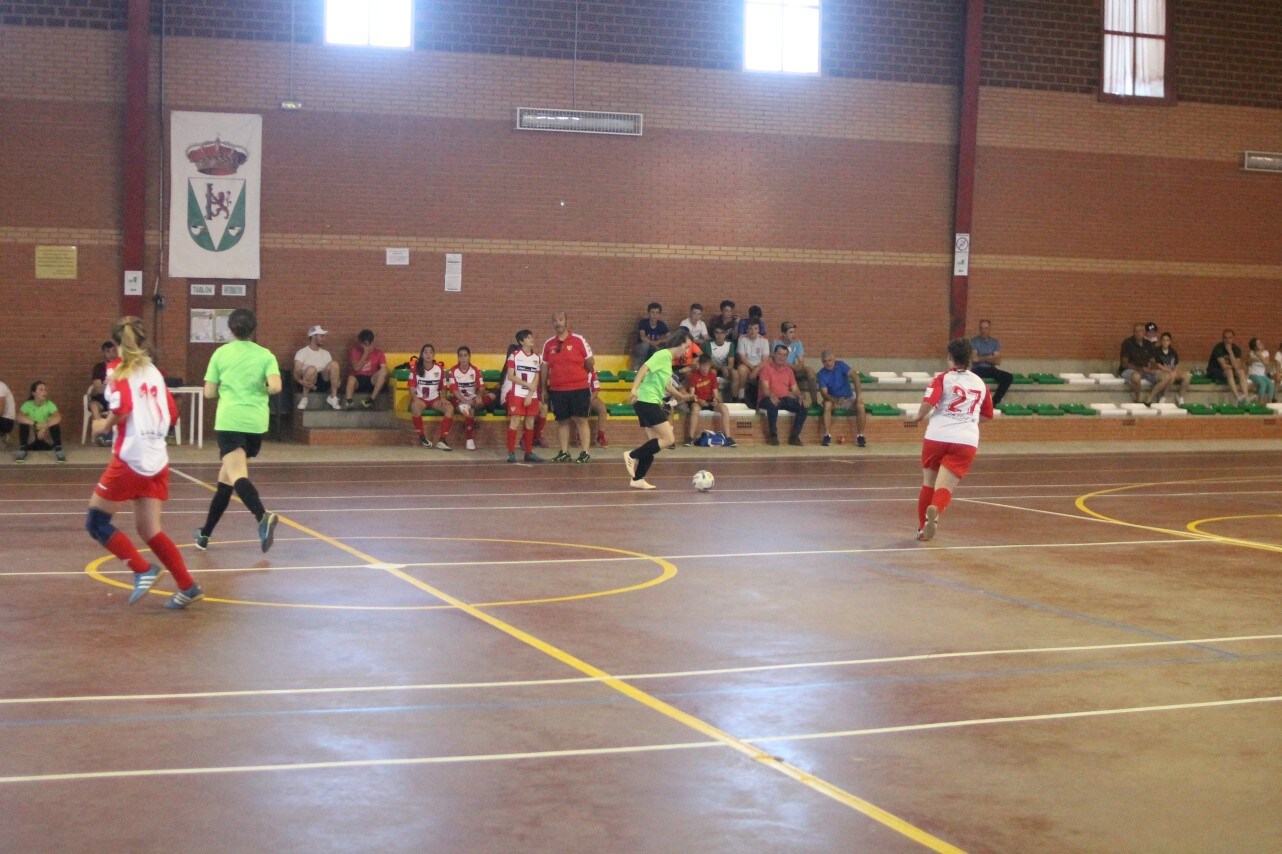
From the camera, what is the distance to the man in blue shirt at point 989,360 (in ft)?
87.5

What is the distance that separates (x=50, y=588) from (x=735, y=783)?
5.90 m

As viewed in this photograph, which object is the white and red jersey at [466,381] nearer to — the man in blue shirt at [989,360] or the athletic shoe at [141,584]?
the man in blue shirt at [989,360]

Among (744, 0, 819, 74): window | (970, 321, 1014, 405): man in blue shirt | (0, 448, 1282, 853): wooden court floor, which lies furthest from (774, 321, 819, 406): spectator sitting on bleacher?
(0, 448, 1282, 853): wooden court floor

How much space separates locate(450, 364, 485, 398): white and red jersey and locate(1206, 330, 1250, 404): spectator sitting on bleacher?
49.7 feet

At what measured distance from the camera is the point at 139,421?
28.9 ft

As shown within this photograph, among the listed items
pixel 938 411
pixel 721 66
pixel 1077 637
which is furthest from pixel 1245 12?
pixel 1077 637

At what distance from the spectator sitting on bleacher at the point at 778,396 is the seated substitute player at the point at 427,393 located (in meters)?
5.24

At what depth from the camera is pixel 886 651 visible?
8.15 meters

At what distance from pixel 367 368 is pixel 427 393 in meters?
1.51

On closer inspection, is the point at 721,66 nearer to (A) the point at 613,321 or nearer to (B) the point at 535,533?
(A) the point at 613,321

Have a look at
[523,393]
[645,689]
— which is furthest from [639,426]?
[645,689]

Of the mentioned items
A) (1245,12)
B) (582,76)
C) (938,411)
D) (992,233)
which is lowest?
(938,411)

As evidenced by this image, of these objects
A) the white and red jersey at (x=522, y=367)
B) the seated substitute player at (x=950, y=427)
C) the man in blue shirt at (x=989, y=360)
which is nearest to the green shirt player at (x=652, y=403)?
the seated substitute player at (x=950, y=427)

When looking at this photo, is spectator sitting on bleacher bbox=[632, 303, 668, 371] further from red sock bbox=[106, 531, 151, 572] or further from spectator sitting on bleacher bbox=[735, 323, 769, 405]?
red sock bbox=[106, 531, 151, 572]
